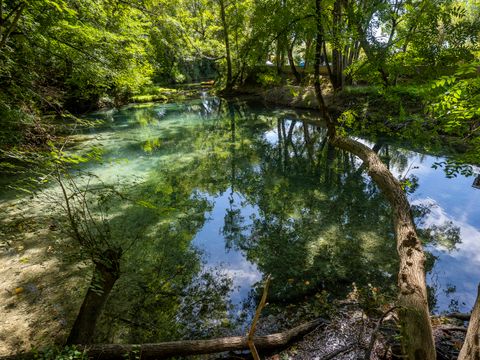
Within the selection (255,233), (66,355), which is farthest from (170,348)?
(255,233)

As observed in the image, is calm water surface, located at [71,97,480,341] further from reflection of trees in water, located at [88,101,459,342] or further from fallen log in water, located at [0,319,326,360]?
fallen log in water, located at [0,319,326,360]

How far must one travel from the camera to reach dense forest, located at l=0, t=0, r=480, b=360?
3100mm

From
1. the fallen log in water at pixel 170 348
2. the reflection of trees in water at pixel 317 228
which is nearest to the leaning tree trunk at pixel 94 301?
the fallen log in water at pixel 170 348

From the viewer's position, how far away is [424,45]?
605cm

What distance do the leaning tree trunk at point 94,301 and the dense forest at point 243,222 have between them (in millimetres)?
20

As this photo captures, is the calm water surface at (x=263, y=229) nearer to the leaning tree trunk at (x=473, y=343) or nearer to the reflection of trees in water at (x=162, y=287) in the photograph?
the reflection of trees in water at (x=162, y=287)

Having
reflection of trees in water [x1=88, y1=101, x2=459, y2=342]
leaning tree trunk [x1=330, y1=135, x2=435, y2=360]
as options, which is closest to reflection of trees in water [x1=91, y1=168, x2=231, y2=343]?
reflection of trees in water [x1=88, y1=101, x2=459, y2=342]

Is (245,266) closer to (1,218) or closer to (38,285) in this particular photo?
(38,285)

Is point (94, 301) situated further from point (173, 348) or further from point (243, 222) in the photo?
point (243, 222)

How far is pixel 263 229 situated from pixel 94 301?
3795 millimetres

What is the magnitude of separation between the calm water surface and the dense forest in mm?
39

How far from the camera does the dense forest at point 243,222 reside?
3100mm

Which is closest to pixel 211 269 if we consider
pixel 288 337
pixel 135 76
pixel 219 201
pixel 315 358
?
pixel 288 337

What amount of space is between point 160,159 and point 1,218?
5308 millimetres
